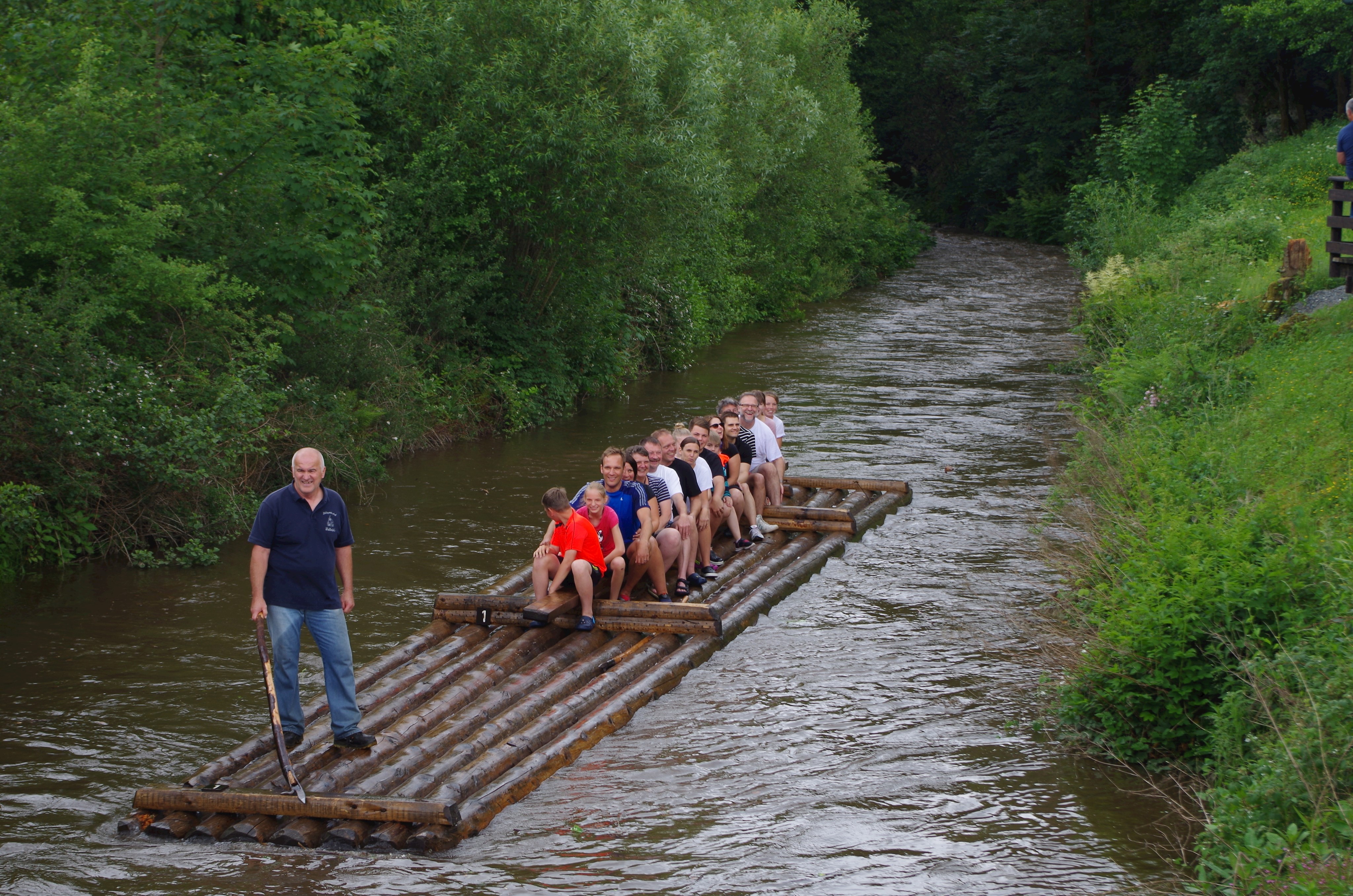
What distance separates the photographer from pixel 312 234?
16.3 metres

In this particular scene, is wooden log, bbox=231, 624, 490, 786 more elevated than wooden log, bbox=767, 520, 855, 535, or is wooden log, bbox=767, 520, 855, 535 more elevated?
wooden log, bbox=231, 624, 490, 786

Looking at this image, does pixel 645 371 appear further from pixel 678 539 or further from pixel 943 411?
pixel 678 539

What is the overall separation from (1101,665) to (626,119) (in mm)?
15198

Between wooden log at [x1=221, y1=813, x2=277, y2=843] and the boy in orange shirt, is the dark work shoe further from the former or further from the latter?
the boy in orange shirt

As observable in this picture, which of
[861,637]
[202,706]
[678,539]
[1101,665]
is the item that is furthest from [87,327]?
[1101,665]

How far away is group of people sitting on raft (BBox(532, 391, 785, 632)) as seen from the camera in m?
10.9

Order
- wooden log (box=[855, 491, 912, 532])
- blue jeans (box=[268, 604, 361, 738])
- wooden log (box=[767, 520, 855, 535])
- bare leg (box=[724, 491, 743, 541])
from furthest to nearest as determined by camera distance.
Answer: wooden log (box=[855, 491, 912, 532]) → wooden log (box=[767, 520, 855, 535]) → bare leg (box=[724, 491, 743, 541]) → blue jeans (box=[268, 604, 361, 738])

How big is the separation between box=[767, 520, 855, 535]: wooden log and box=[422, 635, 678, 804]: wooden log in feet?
13.6

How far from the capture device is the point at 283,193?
1656 centimetres

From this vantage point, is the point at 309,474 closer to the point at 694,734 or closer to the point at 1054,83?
the point at 694,734

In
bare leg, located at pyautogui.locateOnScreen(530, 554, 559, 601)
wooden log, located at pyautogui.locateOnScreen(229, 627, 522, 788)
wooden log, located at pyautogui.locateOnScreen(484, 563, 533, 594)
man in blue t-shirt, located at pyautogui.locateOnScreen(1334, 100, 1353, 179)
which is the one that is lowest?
wooden log, located at pyautogui.locateOnScreen(229, 627, 522, 788)

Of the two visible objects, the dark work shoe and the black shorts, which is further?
the black shorts

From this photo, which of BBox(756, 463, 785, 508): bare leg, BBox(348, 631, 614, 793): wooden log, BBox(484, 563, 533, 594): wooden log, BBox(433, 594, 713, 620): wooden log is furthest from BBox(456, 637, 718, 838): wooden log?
BBox(756, 463, 785, 508): bare leg

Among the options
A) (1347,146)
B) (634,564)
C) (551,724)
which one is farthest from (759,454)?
(1347,146)
